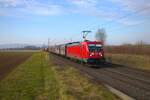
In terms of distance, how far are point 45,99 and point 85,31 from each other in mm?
36157

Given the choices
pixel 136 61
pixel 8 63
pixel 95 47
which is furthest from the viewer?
pixel 8 63

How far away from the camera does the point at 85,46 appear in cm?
3266

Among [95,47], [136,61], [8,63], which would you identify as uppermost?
[95,47]

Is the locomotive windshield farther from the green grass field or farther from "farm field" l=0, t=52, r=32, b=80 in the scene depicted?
"farm field" l=0, t=52, r=32, b=80

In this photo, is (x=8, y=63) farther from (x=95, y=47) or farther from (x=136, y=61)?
(x=136, y=61)

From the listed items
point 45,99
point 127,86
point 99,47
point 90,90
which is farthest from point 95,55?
point 45,99

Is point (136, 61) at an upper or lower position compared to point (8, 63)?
upper

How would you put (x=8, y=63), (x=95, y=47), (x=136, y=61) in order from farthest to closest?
(x=8, y=63) < (x=136, y=61) < (x=95, y=47)

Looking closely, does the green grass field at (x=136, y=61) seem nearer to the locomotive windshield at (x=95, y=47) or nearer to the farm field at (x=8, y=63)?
the locomotive windshield at (x=95, y=47)

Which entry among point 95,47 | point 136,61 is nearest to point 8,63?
point 95,47

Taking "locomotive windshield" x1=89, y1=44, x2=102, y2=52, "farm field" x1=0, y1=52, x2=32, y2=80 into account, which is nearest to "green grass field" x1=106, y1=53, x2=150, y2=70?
"locomotive windshield" x1=89, y1=44, x2=102, y2=52

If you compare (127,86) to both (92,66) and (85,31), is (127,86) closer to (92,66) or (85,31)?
(92,66)

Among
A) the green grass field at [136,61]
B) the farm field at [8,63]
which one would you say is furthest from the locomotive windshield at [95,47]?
the farm field at [8,63]

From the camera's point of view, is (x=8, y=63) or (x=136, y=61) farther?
(x=8, y=63)
